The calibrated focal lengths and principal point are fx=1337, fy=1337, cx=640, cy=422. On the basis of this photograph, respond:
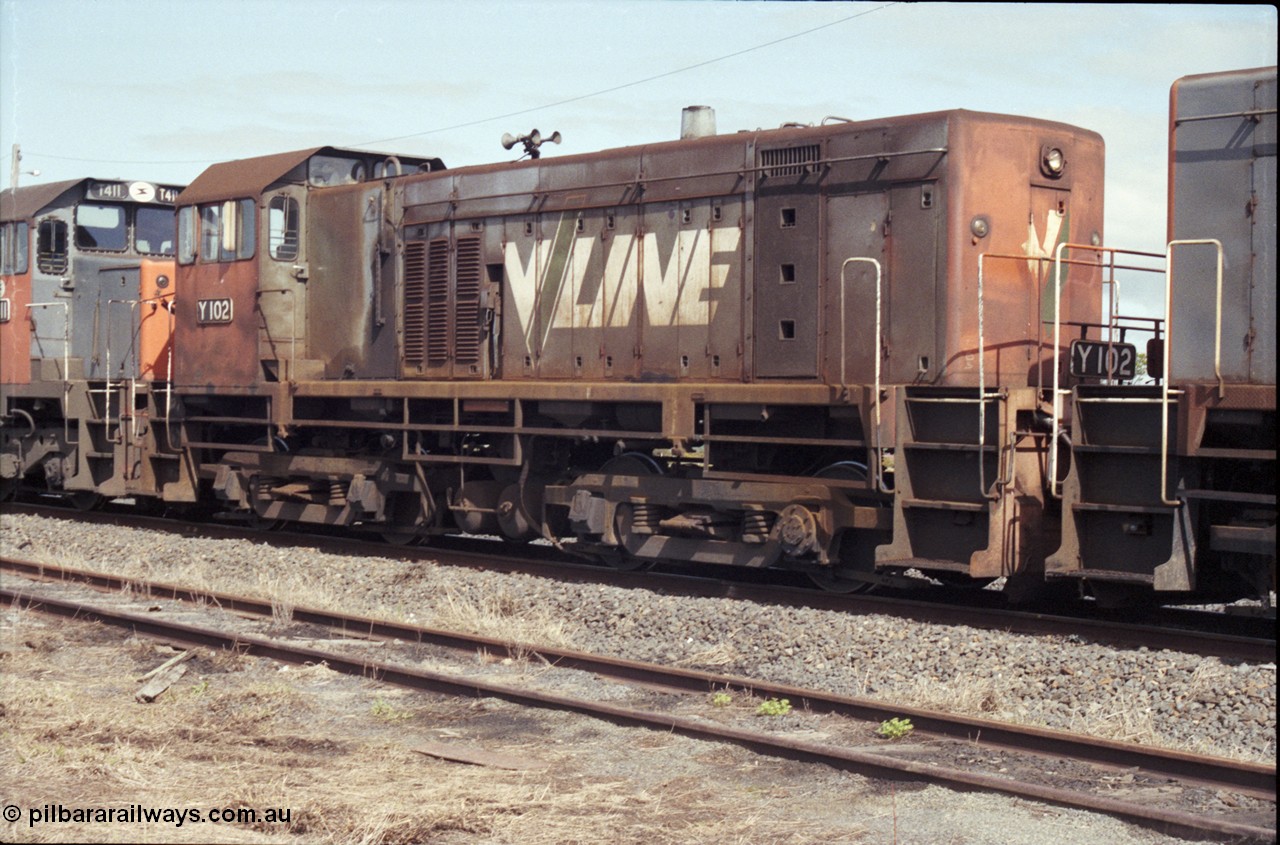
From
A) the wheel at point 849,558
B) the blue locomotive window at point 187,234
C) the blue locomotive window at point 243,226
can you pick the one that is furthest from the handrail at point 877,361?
the blue locomotive window at point 187,234

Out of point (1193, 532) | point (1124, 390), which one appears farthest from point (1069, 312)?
point (1193, 532)

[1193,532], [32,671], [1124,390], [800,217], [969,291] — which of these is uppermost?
[800,217]

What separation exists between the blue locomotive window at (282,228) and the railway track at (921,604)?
3.04 metres

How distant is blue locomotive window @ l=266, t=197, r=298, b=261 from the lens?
14.0m

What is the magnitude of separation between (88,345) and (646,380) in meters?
9.79

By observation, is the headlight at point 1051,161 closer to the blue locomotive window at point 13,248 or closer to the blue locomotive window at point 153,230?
the blue locomotive window at point 153,230

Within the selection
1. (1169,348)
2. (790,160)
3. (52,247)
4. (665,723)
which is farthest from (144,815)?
(52,247)

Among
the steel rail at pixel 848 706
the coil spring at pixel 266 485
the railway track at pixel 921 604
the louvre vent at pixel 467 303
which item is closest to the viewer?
the steel rail at pixel 848 706

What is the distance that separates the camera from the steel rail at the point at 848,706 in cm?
586

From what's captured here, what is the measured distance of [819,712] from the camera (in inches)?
288

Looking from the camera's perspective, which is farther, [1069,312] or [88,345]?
[88,345]

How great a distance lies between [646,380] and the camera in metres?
11.4

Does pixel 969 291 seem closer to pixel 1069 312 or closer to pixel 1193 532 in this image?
pixel 1069 312

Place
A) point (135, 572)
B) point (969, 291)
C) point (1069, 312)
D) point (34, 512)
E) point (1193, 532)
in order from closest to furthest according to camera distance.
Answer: point (1193, 532), point (969, 291), point (1069, 312), point (135, 572), point (34, 512)
